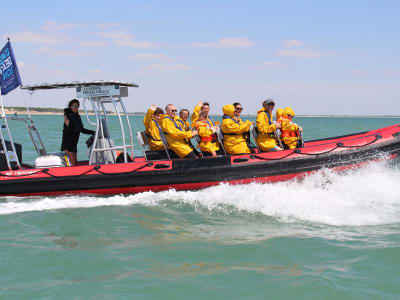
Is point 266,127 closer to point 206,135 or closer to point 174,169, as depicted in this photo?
point 206,135

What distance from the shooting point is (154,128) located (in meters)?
7.24

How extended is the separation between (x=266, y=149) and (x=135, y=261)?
11.9ft

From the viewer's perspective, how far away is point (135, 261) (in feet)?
13.6

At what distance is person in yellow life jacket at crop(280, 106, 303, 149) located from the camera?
7266 millimetres

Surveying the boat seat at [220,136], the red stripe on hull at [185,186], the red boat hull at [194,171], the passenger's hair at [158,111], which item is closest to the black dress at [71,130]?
the red boat hull at [194,171]

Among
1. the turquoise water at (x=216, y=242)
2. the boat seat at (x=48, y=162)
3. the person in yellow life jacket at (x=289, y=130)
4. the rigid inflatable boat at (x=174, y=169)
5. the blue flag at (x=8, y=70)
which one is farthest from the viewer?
the person in yellow life jacket at (x=289, y=130)

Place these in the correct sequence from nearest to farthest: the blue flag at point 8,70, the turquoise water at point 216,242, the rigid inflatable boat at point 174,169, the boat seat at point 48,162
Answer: the turquoise water at point 216,242 → the rigid inflatable boat at point 174,169 → the blue flag at point 8,70 → the boat seat at point 48,162

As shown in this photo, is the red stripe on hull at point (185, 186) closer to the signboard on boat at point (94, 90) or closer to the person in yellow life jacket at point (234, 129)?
the person in yellow life jacket at point (234, 129)

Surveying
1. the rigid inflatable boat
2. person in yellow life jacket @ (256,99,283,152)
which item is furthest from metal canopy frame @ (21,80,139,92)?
person in yellow life jacket @ (256,99,283,152)

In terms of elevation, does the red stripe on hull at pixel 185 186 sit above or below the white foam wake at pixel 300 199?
above

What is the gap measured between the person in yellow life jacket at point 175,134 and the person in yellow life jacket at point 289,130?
162 cm

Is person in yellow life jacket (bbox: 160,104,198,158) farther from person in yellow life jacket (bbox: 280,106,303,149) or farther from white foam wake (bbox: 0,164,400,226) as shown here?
person in yellow life jacket (bbox: 280,106,303,149)

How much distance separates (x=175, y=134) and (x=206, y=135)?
1.76 feet

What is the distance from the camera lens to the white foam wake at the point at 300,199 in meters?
5.69
